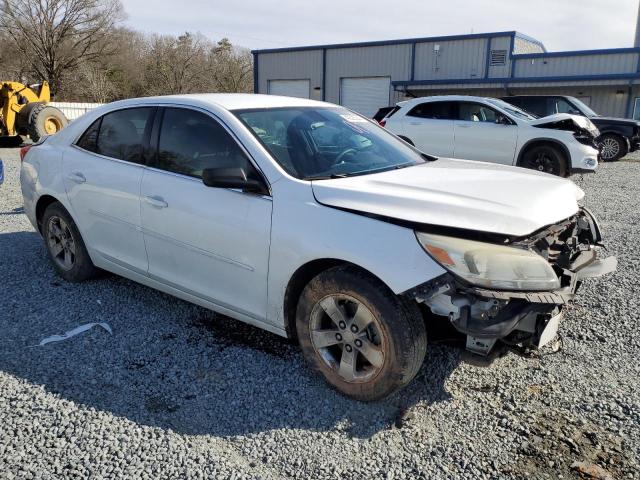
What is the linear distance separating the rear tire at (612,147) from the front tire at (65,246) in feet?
51.4

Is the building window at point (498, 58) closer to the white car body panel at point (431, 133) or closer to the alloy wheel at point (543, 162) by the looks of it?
the white car body panel at point (431, 133)

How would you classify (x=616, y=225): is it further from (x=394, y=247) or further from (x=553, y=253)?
(x=394, y=247)

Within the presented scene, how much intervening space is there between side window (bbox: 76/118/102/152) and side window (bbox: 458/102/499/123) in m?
8.87

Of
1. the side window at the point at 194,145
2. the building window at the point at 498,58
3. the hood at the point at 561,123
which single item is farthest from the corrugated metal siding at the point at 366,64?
the side window at the point at 194,145

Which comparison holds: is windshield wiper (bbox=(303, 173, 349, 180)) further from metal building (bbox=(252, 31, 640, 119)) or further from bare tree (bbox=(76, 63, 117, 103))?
bare tree (bbox=(76, 63, 117, 103))

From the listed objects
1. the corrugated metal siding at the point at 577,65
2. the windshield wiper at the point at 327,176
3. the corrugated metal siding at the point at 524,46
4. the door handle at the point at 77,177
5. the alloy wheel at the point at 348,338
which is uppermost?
the corrugated metal siding at the point at 524,46

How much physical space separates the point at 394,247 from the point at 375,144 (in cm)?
151

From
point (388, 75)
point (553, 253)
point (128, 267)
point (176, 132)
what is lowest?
point (128, 267)

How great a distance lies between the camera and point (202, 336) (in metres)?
3.87

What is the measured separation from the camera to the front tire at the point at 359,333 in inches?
110

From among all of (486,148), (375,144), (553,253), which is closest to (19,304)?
(375,144)

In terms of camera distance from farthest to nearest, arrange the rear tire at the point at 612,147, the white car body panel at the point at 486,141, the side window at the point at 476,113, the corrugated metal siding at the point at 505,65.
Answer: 1. the corrugated metal siding at the point at 505,65
2. the rear tire at the point at 612,147
3. the side window at the point at 476,113
4. the white car body panel at the point at 486,141

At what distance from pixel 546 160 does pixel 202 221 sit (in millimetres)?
9229

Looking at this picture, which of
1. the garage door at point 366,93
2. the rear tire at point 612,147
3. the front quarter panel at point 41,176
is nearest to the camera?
the front quarter panel at point 41,176
